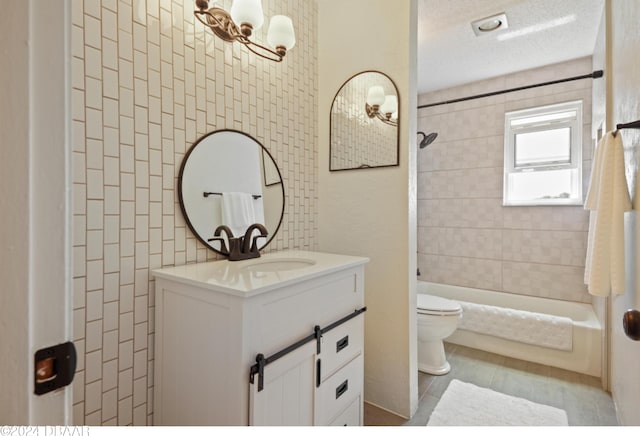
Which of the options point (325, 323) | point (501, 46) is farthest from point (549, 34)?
point (325, 323)

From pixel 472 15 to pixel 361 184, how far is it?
1.40m

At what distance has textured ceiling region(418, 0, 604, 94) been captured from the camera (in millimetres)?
1961

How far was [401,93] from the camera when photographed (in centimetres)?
174

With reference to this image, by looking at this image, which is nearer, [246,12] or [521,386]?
[246,12]

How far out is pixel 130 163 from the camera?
1.13 metres

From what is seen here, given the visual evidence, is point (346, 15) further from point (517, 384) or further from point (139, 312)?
point (517, 384)

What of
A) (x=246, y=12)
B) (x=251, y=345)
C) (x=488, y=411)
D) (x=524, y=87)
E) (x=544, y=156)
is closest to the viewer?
(x=251, y=345)

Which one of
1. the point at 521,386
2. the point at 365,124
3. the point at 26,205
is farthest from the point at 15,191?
the point at 521,386

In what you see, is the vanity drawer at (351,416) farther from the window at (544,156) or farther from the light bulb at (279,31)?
the window at (544,156)

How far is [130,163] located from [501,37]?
8.76 feet

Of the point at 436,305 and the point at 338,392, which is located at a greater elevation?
the point at 436,305

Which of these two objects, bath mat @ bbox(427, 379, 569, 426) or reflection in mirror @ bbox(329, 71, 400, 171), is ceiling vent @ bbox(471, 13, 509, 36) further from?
bath mat @ bbox(427, 379, 569, 426)

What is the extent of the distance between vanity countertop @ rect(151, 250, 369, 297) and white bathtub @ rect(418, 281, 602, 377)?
181cm

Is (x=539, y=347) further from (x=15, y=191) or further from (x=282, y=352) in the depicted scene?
(x=15, y=191)
